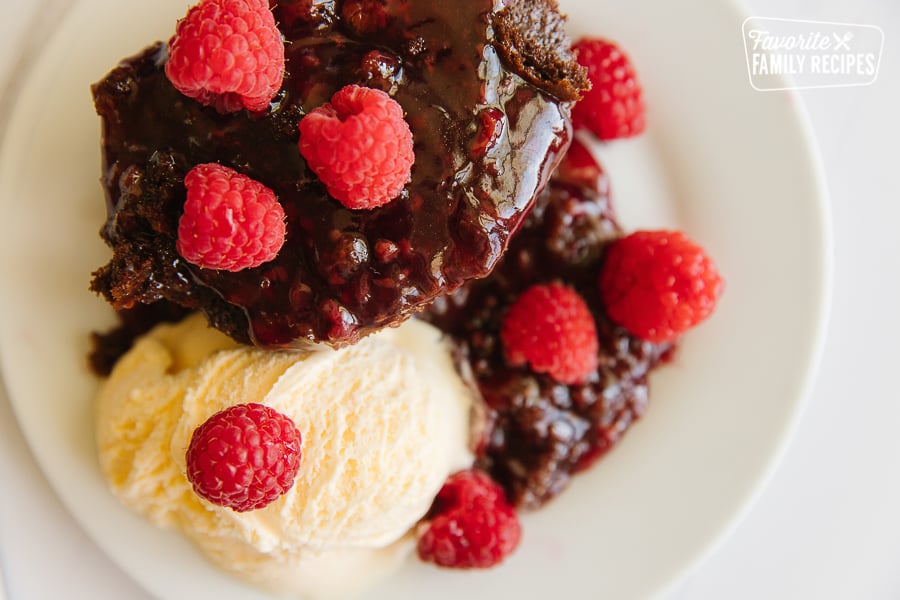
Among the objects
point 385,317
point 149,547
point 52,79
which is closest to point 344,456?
point 385,317

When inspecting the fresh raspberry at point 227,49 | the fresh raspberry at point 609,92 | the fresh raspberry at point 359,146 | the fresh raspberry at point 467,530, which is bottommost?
the fresh raspberry at point 467,530

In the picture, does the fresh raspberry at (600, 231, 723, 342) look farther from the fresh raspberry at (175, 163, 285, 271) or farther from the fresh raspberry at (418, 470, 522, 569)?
the fresh raspberry at (175, 163, 285, 271)

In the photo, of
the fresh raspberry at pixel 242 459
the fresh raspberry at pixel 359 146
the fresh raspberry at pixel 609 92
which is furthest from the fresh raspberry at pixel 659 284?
the fresh raspberry at pixel 242 459

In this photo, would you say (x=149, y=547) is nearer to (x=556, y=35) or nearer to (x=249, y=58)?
(x=249, y=58)

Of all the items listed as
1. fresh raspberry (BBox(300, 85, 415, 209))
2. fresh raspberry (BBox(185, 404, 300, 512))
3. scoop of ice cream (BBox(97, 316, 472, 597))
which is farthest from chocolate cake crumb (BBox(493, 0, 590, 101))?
fresh raspberry (BBox(185, 404, 300, 512))

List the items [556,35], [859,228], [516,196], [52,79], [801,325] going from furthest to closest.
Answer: [859,228]
[801,325]
[52,79]
[556,35]
[516,196]

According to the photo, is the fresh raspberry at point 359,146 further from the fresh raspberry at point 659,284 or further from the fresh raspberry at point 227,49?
the fresh raspberry at point 659,284
